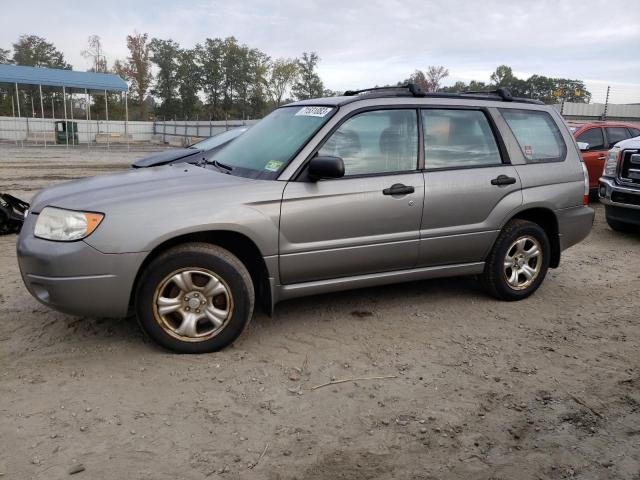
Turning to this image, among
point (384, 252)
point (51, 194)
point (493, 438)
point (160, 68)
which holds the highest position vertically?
point (160, 68)

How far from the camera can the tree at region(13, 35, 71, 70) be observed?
6581 centimetres

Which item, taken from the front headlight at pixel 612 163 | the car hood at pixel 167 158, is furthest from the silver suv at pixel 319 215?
the car hood at pixel 167 158

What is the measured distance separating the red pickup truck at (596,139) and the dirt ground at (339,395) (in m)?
6.62

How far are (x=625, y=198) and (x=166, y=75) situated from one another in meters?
57.2

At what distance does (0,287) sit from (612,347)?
5.37m

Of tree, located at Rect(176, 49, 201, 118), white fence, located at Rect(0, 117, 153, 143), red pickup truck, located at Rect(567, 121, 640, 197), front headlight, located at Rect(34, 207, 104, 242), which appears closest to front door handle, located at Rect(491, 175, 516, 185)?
front headlight, located at Rect(34, 207, 104, 242)

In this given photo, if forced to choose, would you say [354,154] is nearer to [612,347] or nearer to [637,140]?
[612,347]

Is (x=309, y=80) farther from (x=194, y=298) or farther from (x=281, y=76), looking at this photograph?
(x=194, y=298)

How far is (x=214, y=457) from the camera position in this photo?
2.65 metres

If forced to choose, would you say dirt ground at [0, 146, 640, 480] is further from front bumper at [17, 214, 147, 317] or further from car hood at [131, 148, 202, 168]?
car hood at [131, 148, 202, 168]

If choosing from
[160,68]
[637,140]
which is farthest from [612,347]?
[160,68]

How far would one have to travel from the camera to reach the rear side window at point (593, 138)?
1088 cm

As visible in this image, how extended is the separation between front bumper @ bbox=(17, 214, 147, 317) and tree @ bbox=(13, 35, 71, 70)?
237ft

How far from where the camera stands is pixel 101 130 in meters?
38.1
